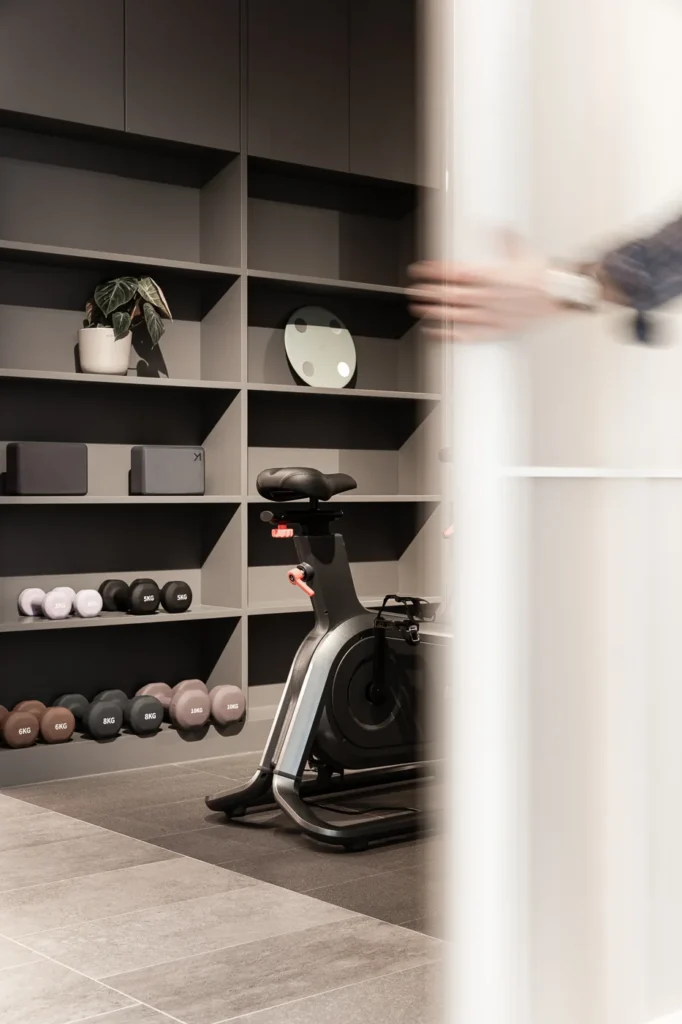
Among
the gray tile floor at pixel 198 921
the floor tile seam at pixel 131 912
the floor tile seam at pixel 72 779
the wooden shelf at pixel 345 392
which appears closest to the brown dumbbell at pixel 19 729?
the floor tile seam at pixel 72 779

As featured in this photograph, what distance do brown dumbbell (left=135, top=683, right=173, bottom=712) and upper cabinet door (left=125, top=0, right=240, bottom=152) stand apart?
2.00m

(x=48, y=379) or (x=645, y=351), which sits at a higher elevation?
(x=48, y=379)

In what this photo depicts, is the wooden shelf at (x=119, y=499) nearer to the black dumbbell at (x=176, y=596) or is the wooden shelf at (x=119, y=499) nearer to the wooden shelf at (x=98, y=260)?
the black dumbbell at (x=176, y=596)

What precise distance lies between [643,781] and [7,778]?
3.16 metres

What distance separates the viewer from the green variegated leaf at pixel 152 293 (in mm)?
4410

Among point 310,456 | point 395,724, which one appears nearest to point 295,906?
point 395,724

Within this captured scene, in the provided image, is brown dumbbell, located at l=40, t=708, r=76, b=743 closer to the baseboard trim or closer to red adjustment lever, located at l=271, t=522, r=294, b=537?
red adjustment lever, located at l=271, t=522, r=294, b=537

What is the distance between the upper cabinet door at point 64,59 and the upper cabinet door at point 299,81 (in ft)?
1.94

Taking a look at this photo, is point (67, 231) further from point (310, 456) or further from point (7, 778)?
point (7, 778)

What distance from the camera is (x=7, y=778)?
4.14m

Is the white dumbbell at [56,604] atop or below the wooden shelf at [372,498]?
below

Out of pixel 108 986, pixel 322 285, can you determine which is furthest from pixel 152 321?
pixel 108 986

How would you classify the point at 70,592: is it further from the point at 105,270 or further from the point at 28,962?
the point at 28,962

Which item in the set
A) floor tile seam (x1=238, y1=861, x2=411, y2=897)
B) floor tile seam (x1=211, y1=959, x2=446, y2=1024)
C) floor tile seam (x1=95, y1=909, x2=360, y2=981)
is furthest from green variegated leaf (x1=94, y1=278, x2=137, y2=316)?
floor tile seam (x1=211, y1=959, x2=446, y2=1024)
